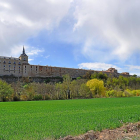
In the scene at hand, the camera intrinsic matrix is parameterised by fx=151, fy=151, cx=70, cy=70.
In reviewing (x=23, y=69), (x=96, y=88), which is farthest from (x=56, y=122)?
(x=23, y=69)

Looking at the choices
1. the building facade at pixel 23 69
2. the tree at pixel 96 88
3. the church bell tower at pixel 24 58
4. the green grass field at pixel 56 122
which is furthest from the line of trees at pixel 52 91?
the church bell tower at pixel 24 58

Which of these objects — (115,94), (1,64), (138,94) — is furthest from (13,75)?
(138,94)

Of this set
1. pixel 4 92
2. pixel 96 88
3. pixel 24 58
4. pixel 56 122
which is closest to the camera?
pixel 56 122

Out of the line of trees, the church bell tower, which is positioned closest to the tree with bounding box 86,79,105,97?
the line of trees

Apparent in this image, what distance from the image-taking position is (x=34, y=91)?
58.2m

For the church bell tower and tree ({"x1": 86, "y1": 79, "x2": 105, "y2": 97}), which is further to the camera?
the church bell tower

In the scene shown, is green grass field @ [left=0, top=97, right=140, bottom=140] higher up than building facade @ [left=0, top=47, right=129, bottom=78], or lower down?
lower down

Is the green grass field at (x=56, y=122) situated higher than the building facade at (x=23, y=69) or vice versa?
the building facade at (x=23, y=69)

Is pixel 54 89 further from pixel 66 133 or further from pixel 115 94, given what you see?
Result: pixel 66 133

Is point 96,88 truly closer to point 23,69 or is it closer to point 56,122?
point 23,69

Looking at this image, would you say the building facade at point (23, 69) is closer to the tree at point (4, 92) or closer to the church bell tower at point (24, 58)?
the church bell tower at point (24, 58)

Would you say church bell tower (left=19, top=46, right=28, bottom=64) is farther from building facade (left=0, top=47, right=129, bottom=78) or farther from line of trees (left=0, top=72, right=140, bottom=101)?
line of trees (left=0, top=72, right=140, bottom=101)

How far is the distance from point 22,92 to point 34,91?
445 centimetres

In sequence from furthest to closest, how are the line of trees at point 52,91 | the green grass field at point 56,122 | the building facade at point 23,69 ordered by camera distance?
the building facade at point 23,69, the line of trees at point 52,91, the green grass field at point 56,122
